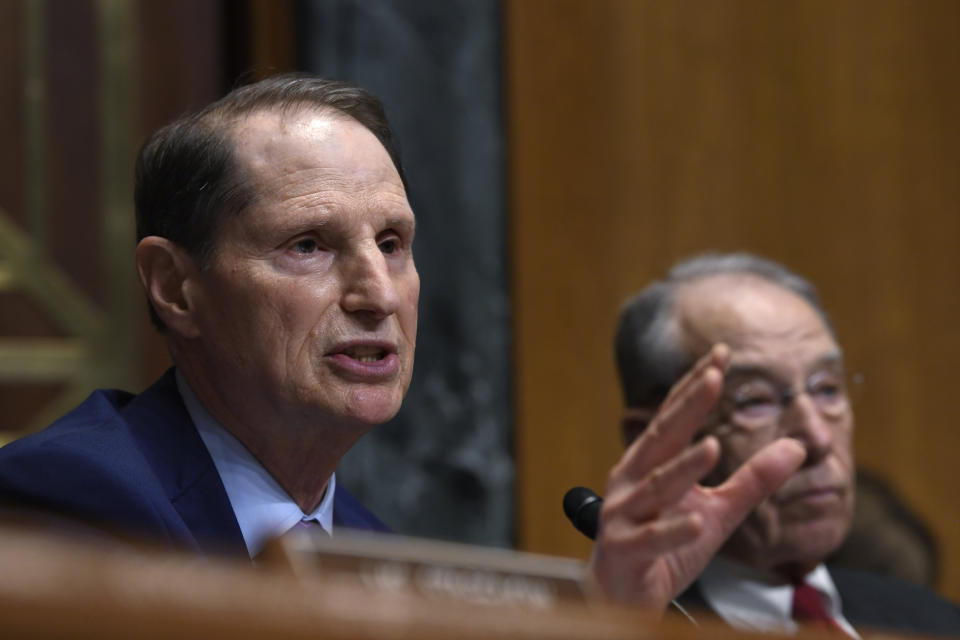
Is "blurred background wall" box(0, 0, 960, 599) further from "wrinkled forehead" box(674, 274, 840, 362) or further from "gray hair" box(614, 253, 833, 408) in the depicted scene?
"wrinkled forehead" box(674, 274, 840, 362)

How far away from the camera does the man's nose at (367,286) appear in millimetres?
1924

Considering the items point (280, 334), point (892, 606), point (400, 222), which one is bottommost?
point (892, 606)

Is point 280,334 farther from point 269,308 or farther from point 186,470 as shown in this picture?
point 186,470

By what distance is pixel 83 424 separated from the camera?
6.09ft

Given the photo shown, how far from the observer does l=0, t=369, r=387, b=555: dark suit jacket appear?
5.29 ft

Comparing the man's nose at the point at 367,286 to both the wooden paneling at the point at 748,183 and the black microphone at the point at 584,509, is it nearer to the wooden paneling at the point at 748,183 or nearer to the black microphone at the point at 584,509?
the black microphone at the point at 584,509

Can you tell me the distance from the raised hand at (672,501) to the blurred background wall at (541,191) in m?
1.92

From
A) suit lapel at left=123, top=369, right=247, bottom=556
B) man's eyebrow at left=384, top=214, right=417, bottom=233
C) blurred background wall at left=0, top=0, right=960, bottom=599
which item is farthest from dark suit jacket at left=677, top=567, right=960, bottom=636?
suit lapel at left=123, top=369, right=247, bottom=556

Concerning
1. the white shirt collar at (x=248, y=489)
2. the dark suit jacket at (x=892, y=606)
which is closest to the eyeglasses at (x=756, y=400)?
the dark suit jacket at (x=892, y=606)

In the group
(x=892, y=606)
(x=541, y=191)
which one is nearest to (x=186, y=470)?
(x=892, y=606)

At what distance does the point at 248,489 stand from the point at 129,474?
25 cm

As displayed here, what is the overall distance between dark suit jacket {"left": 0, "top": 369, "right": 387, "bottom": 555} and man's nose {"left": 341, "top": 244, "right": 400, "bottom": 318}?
31 centimetres

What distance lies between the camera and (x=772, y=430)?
260 centimetres

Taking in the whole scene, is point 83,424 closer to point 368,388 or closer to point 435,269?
point 368,388
